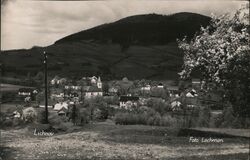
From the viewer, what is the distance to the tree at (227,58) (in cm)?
2753

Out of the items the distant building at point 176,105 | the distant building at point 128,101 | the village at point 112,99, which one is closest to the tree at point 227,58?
the village at point 112,99

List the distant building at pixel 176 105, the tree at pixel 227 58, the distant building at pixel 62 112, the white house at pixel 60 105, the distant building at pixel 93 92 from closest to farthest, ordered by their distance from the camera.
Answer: the tree at pixel 227 58, the distant building at pixel 62 112, the white house at pixel 60 105, the distant building at pixel 93 92, the distant building at pixel 176 105

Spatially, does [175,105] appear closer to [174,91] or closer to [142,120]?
[174,91]

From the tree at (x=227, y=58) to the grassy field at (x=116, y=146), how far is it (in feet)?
11.3

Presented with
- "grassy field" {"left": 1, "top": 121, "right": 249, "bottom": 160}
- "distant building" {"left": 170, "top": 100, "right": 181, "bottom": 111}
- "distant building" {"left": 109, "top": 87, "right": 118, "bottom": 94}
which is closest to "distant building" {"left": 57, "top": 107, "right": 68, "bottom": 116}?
"grassy field" {"left": 1, "top": 121, "right": 249, "bottom": 160}

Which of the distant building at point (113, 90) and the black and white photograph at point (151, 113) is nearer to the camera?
the black and white photograph at point (151, 113)

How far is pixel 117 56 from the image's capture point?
123 meters

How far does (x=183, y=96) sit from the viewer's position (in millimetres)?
82875

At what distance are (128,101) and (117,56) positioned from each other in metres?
48.3

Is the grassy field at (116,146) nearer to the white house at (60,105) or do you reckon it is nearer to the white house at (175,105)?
the white house at (60,105)

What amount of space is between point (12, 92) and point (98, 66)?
54.7m

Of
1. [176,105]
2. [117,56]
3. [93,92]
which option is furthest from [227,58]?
[117,56]

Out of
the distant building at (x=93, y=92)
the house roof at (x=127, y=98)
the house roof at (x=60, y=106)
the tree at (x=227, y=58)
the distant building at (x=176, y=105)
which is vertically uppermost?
the tree at (x=227, y=58)

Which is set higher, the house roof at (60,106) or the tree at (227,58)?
the tree at (227,58)
